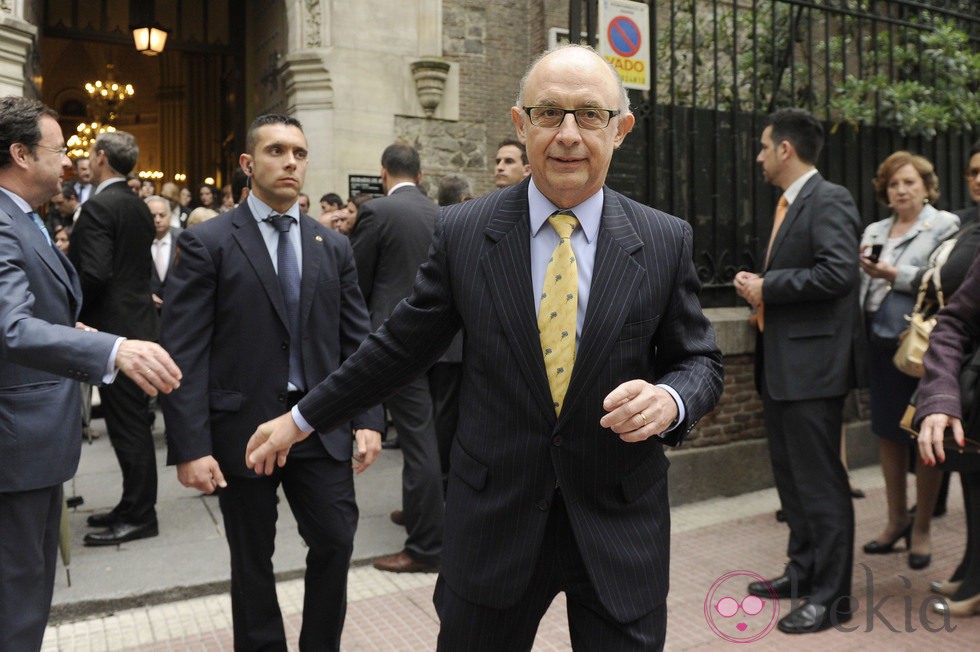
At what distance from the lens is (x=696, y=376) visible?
2332 mm

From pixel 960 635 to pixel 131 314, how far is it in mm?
5267

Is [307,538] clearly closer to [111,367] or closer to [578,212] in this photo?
[111,367]

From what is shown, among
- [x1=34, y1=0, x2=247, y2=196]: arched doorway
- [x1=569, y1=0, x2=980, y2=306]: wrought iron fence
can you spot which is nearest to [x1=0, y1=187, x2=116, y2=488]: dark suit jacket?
[x1=569, y1=0, x2=980, y2=306]: wrought iron fence

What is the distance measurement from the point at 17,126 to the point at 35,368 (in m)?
0.96

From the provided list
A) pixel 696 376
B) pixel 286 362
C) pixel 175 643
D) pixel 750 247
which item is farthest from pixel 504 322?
pixel 750 247

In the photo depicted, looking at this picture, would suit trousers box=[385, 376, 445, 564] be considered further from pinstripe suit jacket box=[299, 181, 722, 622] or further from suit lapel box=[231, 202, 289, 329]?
pinstripe suit jacket box=[299, 181, 722, 622]

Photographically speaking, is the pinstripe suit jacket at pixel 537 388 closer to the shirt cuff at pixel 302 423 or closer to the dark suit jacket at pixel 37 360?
the shirt cuff at pixel 302 423

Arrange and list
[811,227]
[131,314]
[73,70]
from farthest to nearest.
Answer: [73,70]
[131,314]
[811,227]

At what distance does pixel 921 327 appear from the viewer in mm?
4723

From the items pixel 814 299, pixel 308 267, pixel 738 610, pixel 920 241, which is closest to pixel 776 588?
pixel 738 610

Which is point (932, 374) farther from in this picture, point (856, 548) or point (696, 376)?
point (856, 548)

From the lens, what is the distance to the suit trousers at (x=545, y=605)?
2.33 meters

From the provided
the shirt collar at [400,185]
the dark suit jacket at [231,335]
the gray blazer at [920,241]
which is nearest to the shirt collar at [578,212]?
the dark suit jacket at [231,335]

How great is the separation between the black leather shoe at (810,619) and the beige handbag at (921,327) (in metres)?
1.30
